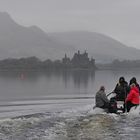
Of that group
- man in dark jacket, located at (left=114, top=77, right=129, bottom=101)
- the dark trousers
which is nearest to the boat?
the dark trousers

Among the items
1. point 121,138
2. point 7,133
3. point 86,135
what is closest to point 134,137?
point 121,138

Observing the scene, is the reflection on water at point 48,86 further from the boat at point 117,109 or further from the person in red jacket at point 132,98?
the person in red jacket at point 132,98

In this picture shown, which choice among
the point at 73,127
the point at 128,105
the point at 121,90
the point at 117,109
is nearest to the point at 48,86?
the point at 121,90

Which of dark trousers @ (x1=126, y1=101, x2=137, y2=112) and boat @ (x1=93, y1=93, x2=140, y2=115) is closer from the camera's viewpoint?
boat @ (x1=93, y1=93, x2=140, y2=115)

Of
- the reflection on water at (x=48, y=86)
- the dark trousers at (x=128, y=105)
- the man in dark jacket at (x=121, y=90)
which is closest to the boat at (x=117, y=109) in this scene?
the dark trousers at (x=128, y=105)

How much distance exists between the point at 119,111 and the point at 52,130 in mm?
7107

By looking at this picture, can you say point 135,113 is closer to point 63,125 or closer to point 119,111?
point 119,111

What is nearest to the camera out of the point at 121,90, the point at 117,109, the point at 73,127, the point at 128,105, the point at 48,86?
the point at 73,127

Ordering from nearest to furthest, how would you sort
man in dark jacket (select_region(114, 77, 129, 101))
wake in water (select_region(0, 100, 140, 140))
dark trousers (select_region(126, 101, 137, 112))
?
wake in water (select_region(0, 100, 140, 140)) < dark trousers (select_region(126, 101, 137, 112)) < man in dark jacket (select_region(114, 77, 129, 101))

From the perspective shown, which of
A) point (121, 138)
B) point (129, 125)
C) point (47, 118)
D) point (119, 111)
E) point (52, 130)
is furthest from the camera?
point (119, 111)

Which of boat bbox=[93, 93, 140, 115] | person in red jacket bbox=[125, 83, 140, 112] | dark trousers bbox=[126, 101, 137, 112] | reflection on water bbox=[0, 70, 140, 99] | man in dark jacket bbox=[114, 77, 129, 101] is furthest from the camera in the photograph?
reflection on water bbox=[0, 70, 140, 99]

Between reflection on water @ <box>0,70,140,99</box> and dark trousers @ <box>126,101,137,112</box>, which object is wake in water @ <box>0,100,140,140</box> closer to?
dark trousers @ <box>126,101,137,112</box>

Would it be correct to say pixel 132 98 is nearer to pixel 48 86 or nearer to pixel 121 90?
pixel 121 90

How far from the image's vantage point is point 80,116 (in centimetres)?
2578
